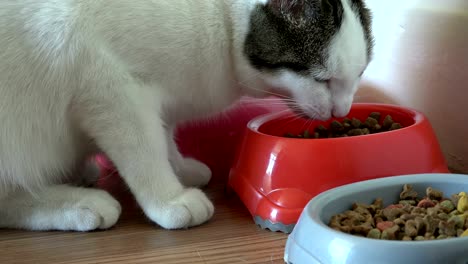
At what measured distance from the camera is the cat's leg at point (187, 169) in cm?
143

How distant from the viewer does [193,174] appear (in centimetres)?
145

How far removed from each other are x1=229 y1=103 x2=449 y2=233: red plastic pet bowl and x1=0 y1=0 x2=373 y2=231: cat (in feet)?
0.31

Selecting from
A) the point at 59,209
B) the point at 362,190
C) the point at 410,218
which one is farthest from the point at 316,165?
the point at 59,209

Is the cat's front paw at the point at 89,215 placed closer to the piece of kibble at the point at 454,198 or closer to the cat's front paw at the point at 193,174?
the cat's front paw at the point at 193,174

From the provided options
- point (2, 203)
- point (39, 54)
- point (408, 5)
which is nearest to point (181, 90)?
point (39, 54)

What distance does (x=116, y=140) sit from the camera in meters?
1.15

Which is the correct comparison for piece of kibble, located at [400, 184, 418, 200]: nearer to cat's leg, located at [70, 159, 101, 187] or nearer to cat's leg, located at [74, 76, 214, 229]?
cat's leg, located at [74, 76, 214, 229]

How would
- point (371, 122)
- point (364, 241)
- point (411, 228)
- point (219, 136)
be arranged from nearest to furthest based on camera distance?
point (364, 241), point (411, 228), point (371, 122), point (219, 136)

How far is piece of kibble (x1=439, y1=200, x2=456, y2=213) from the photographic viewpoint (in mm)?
979

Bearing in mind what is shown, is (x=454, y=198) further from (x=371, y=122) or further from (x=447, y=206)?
(x=371, y=122)

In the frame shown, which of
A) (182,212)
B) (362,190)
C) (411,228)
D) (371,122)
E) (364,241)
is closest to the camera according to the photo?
(364,241)

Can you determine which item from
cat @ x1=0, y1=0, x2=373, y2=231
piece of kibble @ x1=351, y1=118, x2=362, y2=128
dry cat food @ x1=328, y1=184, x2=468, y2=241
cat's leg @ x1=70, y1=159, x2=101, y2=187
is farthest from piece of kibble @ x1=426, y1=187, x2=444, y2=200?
cat's leg @ x1=70, y1=159, x2=101, y2=187

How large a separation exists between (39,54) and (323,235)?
613mm

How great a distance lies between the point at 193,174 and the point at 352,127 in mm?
377
